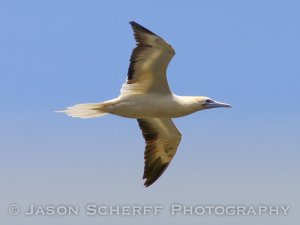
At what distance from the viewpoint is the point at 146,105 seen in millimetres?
17688

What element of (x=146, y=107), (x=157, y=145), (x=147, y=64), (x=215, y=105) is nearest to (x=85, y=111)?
(x=146, y=107)

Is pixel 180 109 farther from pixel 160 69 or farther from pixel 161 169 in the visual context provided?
pixel 161 169

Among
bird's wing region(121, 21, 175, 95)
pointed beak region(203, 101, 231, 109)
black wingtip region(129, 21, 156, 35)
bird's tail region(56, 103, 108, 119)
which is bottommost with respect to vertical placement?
bird's tail region(56, 103, 108, 119)

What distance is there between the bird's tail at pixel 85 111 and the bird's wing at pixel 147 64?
59 cm

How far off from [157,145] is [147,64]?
102 inches

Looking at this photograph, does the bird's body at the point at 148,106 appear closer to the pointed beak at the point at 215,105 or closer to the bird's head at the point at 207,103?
the bird's head at the point at 207,103

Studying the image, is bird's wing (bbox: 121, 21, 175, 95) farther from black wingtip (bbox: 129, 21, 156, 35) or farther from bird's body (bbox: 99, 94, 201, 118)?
bird's body (bbox: 99, 94, 201, 118)

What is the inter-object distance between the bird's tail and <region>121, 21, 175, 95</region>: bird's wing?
59cm

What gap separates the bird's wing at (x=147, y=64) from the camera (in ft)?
→ 55.4

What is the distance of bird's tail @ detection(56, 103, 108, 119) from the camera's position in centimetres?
1775

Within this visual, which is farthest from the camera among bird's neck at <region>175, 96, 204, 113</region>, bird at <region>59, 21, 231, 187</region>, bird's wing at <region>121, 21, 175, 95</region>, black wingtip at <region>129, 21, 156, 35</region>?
bird's neck at <region>175, 96, 204, 113</region>

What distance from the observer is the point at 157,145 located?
1956cm

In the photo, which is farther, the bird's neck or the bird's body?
the bird's neck

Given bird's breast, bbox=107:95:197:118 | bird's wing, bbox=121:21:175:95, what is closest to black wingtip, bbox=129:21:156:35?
bird's wing, bbox=121:21:175:95
